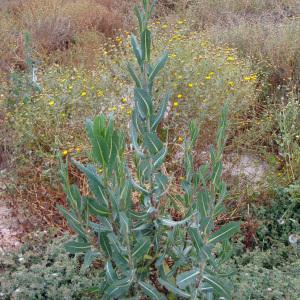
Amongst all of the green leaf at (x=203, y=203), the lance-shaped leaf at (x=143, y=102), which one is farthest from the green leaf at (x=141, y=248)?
the lance-shaped leaf at (x=143, y=102)

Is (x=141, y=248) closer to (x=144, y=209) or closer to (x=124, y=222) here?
(x=124, y=222)

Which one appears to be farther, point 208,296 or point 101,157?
point 208,296

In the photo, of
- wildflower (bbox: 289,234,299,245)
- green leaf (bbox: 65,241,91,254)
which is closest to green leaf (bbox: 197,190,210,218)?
green leaf (bbox: 65,241,91,254)

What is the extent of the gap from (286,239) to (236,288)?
2.60 ft

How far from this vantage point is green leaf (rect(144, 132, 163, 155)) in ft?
6.02

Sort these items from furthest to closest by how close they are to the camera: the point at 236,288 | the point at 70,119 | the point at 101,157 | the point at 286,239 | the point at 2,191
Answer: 1. the point at 70,119
2. the point at 2,191
3. the point at 286,239
4. the point at 236,288
5. the point at 101,157

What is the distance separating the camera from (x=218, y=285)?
1856 mm

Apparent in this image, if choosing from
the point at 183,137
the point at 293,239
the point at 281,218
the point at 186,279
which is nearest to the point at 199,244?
the point at 186,279

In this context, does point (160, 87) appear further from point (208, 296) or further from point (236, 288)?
point (208, 296)

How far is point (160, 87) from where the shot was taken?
4125 mm

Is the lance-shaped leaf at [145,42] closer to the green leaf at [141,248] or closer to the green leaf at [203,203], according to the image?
the green leaf at [203,203]

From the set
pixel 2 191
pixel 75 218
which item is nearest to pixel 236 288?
pixel 75 218

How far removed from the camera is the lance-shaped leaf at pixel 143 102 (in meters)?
1.83

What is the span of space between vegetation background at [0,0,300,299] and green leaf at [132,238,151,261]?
2.24 ft
